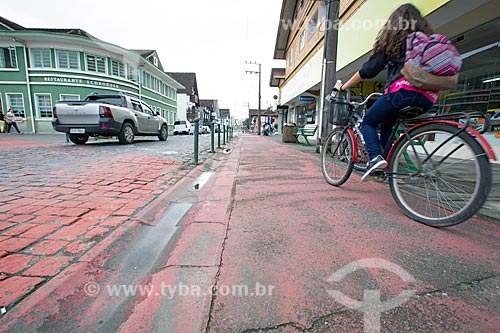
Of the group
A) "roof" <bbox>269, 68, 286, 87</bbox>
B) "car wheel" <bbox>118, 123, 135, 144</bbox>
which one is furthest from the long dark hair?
"roof" <bbox>269, 68, 286, 87</bbox>

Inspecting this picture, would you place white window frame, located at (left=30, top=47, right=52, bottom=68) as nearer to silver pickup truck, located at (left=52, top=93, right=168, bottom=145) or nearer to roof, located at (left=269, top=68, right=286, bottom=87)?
silver pickup truck, located at (left=52, top=93, right=168, bottom=145)

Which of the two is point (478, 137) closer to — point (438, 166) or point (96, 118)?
point (438, 166)

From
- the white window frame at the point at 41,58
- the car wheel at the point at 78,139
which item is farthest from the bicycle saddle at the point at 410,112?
the white window frame at the point at 41,58

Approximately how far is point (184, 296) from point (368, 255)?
3.69 feet

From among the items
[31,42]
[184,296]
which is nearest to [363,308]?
[184,296]

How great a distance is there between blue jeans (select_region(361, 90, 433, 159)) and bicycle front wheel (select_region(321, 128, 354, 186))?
48cm

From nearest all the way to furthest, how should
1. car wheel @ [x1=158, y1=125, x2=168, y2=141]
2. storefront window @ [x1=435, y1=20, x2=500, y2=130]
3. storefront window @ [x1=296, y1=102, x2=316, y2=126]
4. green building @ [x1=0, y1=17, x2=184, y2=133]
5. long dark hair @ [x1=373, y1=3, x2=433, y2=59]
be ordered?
long dark hair @ [x1=373, y1=3, x2=433, y2=59] → storefront window @ [x1=435, y1=20, x2=500, y2=130] → car wheel @ [x1=158, y1=125, x2=168, y2=141] → storefront window @ [x1=296, y1=102, x2=316, y2=126] → green building @ [x1=0, y1=17, x2=184, y2=133]

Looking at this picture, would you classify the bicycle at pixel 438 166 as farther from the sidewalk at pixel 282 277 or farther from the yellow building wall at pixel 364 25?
the yellow building wall at pixel 364 25

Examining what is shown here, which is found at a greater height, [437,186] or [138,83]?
[138,83]

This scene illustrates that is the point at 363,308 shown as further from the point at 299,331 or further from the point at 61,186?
the point at 61,186

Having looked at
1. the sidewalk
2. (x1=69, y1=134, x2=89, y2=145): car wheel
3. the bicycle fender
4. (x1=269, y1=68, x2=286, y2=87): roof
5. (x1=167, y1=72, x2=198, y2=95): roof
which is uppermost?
(x1=167, y1=72, x2=198, y2=95): roof

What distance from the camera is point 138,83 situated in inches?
915

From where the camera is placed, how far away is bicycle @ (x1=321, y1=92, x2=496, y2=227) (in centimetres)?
166

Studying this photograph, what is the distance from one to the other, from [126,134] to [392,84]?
8.10m
